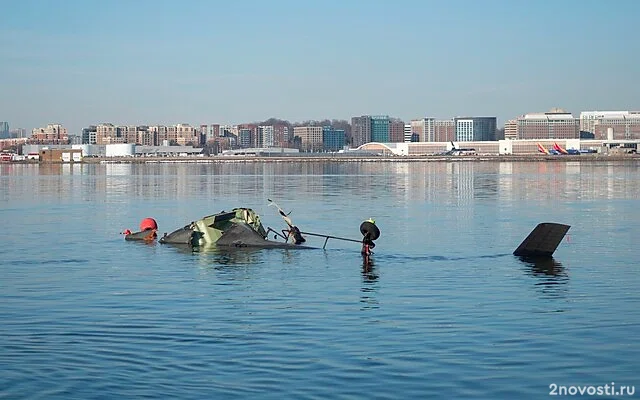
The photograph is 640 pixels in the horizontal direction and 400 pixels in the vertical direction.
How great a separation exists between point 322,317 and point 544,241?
45.2 feet

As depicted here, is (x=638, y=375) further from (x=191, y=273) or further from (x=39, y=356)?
(x=191, y=273)

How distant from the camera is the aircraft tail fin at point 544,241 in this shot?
3353 centimetres

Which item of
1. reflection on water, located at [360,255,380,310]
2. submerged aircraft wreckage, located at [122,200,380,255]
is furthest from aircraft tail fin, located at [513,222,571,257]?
submerged aircraft wreckage, located at [122,200,380,255]

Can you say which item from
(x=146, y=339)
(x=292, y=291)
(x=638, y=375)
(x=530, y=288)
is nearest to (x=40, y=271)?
(x=292, y=291)

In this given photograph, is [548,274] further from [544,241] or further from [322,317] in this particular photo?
[322,317]

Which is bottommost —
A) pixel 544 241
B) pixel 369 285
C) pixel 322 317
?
pixel 322 317

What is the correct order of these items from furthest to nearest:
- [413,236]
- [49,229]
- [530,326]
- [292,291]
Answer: [49,229], [413,236], [292,291], [530,326]

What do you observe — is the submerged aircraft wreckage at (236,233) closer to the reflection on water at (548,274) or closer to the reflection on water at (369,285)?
the reflection on water at (369,285)

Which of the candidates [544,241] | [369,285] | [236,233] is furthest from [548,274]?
[236,233]

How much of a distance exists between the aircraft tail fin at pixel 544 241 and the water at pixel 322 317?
73cm

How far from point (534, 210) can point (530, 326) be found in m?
38.4

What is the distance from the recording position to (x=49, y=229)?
47719 mm

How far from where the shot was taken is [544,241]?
33781 mm

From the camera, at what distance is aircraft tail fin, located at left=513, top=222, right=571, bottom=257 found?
33.5 meters
